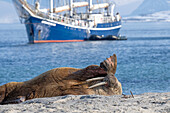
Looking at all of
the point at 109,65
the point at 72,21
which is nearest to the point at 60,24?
the point at 72,21

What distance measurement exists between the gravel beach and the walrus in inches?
39.0

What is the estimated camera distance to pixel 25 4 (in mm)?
74500

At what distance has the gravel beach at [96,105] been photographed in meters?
7.50

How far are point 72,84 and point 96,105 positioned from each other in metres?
2.41

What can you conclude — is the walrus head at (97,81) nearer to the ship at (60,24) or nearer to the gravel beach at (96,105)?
the gravel beach at (96,105)

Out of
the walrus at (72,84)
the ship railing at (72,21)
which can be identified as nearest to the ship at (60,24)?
the ship railing at (72,21)

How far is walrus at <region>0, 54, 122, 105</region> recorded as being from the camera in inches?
401

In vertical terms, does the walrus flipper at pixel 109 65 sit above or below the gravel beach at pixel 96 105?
above

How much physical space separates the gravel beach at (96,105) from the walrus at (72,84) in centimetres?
99

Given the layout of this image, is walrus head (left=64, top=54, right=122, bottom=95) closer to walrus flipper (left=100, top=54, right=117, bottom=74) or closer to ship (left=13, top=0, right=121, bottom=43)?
walrus flipper (left=100, top=54, right=117, bottom=74)

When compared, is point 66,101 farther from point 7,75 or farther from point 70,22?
point 70,22

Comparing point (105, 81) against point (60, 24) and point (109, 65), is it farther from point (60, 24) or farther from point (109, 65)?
point (60, 24)

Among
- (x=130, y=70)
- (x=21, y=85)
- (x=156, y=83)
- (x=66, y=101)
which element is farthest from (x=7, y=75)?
(x=66, y=101)

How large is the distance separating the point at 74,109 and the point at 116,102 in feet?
3.90
